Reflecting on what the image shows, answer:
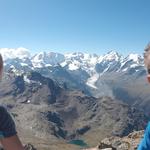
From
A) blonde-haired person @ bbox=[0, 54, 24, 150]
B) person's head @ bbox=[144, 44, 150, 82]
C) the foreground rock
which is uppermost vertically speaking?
person's head @ bbox=[144, 44, 150, 82]

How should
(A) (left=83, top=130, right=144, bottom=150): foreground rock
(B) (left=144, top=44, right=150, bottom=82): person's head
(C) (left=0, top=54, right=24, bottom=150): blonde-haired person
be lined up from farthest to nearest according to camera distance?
(A) (left=83, top=130, right=144, bottom=150): foreground rock → (C) (left=0, top=54, right=24, bottom=150): blonde-haired person → (B) (left=144, top=44, right=150, bottom=82): person's head

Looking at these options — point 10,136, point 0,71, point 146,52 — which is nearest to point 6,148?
point 10,136

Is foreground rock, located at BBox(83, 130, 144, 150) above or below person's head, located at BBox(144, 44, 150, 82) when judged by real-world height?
below

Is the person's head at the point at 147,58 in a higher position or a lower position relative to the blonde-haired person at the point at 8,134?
higher

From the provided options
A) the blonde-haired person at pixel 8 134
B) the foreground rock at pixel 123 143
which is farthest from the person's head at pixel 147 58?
the foreground rock at pixel 123 143

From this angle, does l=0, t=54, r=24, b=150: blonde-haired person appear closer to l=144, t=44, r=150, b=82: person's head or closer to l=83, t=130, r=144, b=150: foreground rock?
l=144, t=44, r=150, b=82: person's head

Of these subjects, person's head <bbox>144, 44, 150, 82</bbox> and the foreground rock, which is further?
the foreground rock

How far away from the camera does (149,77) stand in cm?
664

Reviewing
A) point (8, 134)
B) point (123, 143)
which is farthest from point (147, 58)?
point (123, 143)

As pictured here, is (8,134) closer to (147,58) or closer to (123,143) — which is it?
(147,58)

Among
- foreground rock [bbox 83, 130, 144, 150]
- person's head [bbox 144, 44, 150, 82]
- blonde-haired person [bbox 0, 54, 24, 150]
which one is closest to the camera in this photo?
person's head [bbox 144, 44, 150, 82]

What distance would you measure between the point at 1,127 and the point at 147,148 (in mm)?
2746

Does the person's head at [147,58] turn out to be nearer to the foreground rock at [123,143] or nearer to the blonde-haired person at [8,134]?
the blonde-haired person at [8,134]

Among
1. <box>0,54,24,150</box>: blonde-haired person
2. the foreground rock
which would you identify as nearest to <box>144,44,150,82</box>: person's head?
<box>0,54,24,150</box>: blonde-haired person
